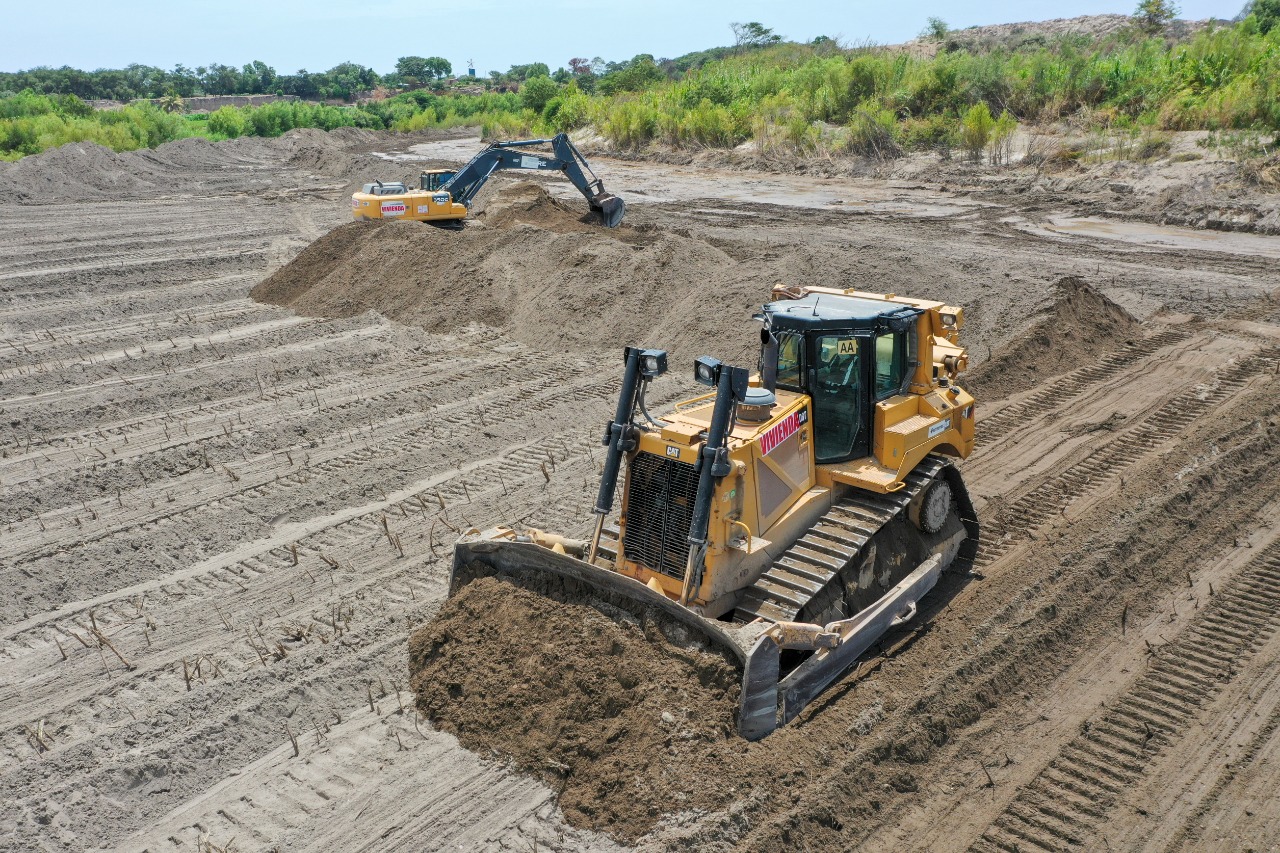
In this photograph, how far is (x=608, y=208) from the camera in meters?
22.9

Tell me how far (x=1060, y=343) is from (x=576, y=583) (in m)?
9.59

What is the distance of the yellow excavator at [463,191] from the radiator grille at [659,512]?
53.4 ft

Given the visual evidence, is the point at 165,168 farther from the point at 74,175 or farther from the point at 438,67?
the point at 438,67

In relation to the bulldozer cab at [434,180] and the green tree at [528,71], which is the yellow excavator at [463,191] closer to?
the bulldozer cab at [434,180]

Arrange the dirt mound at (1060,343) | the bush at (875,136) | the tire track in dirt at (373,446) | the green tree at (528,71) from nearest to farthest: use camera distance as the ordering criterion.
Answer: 1. the tire track in dirt at (373,446)
2. the dirt mound at (1060,343)
3. the bush at (875,136)
4. the green tree at (528,71)

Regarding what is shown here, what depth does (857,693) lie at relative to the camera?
6.81 metres

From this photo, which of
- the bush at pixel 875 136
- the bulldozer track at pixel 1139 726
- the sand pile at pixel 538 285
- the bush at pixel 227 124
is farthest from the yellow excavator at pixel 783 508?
the bush at pixel 227 124

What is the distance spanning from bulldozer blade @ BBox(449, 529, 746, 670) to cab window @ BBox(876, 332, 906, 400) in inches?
106

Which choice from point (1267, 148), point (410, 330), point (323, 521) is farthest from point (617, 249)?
point (1267, 148)

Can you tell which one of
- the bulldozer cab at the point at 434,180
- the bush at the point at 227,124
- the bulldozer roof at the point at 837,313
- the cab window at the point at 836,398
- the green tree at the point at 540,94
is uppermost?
the green tree at the point at 540,94

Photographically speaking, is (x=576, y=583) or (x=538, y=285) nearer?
(x=576, y=583)

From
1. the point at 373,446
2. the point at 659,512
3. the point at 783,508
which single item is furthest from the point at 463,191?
the point at 659,512

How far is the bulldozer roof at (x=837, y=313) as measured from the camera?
732cm

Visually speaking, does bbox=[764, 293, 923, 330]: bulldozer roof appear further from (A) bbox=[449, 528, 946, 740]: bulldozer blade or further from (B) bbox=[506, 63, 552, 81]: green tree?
(B) bbox=[506, 63, 552, 81]: green tree
